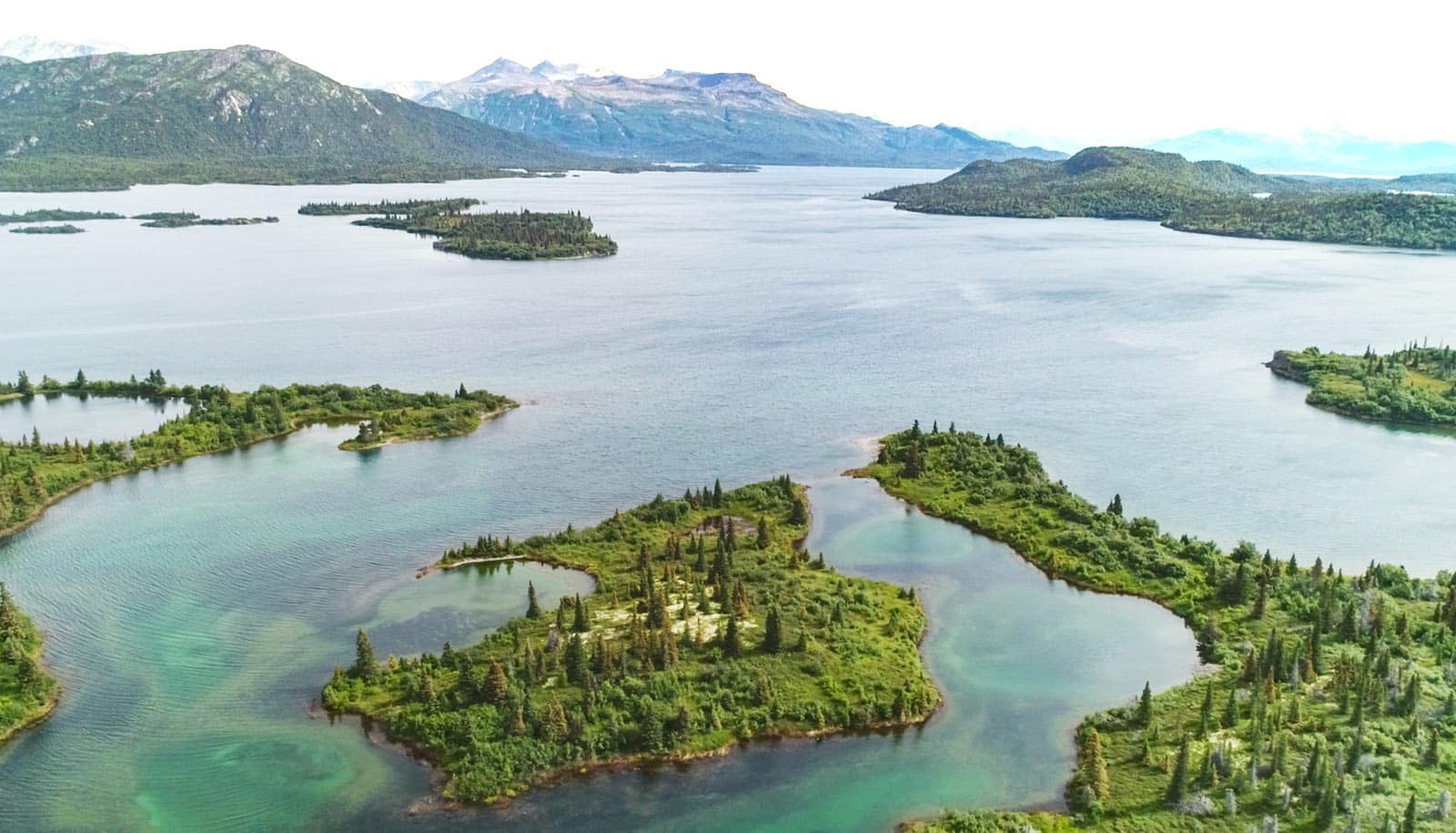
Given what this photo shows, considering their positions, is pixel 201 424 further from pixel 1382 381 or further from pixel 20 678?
pixel 1382 381

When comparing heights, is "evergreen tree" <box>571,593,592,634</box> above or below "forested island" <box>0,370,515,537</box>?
below

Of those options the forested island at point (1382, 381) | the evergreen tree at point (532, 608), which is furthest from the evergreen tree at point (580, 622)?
the forested island at point (1382, 381)

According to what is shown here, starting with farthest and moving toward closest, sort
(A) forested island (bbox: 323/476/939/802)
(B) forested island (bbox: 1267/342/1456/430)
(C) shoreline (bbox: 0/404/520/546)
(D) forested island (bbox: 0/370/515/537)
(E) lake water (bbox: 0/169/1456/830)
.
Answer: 1. (B) forested island (bbox: 1267/342/1456/430)
2. (D) forested island (bbox: 0/370/515/537)
3. (C) shoreline (bbox: 0/404/520/546)
4. (A) forested island (bbox: 323/476/939/802)
5. (E) lake water (bbox: 0/169/1456/830)

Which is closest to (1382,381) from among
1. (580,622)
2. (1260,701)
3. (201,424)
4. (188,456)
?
(1260,701)

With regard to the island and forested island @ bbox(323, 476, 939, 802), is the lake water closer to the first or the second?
the island

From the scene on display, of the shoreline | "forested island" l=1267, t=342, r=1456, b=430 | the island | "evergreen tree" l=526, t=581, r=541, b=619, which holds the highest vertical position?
"forested island" l=1267, t=342, r=1456, b=430

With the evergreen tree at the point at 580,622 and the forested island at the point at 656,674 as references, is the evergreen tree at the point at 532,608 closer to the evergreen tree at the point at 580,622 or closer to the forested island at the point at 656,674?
the forested island at the point at 656,674

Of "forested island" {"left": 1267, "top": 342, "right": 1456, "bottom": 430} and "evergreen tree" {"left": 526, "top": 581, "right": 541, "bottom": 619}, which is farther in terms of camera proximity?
"forested island" {"left": 1267, "top": 342, "right": 1456, "bottom": 430}

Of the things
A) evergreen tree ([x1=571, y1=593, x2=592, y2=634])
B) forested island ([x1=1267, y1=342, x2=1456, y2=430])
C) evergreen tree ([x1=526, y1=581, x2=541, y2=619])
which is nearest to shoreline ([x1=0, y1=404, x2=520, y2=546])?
evergreen tree ([x1=526, y1=581, x2=541, y2=619])
